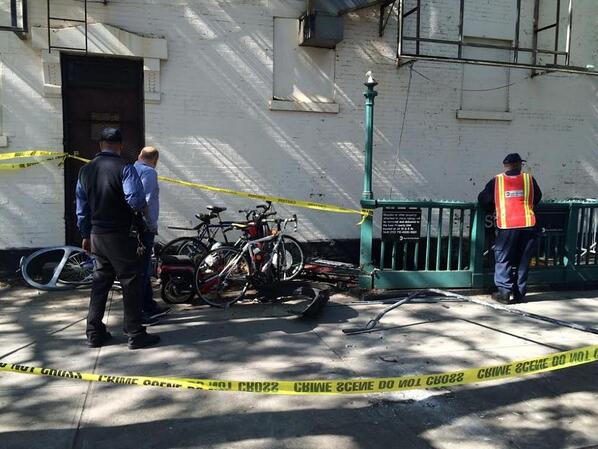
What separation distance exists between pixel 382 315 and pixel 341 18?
16.3 ft

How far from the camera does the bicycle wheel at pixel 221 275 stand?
639cm

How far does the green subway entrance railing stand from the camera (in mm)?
6953

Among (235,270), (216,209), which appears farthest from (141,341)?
(216,209)

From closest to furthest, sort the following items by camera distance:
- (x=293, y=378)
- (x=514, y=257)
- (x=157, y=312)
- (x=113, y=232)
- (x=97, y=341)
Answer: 1. (x=293, y=378)
2. (x=113, y=232)
3. (x=97, y=341)
4. (x=157, y=312)
5. (x=514, y=257)

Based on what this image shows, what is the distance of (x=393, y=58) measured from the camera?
29.4ft

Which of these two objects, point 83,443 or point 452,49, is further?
point 452,49

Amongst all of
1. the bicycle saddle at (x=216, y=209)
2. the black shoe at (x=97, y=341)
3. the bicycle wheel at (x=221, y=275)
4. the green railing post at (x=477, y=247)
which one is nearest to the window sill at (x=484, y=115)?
the green railing post at (x=477, y=247)

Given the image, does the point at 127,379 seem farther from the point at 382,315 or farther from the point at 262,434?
the point at 382,315

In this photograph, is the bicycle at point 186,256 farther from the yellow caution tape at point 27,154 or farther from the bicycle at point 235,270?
the yellow caution tape at point 27,154

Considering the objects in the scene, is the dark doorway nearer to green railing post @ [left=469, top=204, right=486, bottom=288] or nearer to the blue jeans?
the blue jeans

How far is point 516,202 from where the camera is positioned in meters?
6.61

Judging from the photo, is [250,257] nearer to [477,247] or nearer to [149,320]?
[149,320]

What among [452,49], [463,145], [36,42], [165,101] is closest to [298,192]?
[165,101]

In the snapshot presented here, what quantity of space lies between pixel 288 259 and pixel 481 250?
263 centimetres
